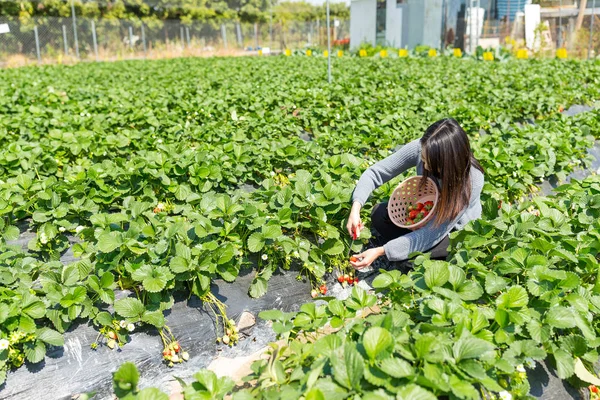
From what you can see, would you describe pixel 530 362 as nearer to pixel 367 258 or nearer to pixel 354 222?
pixel 367 258

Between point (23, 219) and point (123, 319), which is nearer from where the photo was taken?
point (123, 319)

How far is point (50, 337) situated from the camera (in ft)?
6.62

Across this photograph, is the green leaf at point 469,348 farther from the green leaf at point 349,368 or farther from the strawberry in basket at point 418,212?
the strawberry in basket at point 418,212

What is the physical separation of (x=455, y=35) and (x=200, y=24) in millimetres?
15367

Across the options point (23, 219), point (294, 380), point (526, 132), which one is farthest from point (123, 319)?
point (526, 132)

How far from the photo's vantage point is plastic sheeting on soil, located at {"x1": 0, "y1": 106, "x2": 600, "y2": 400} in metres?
1.99

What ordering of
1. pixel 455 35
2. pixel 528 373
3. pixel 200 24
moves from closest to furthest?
pixel 528 373
pixel 455 35
pixel 200 24

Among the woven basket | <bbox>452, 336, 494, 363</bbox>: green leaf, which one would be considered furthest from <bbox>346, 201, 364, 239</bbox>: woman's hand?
<bbox>452, 336, 494, 363</bbox>: green leaf

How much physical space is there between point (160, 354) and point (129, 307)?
0.80ft

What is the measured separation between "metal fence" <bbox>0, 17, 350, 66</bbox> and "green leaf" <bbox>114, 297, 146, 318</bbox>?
59.6 ft

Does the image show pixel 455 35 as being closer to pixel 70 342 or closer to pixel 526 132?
pixel 526 132

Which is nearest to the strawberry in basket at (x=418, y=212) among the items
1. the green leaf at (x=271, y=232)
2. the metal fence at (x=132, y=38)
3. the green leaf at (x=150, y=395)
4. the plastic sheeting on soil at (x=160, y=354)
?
the plastic sheeting on soil at (x=160, y=354)

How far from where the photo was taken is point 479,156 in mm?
3816

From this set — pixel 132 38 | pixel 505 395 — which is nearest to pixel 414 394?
pixel 505 395
